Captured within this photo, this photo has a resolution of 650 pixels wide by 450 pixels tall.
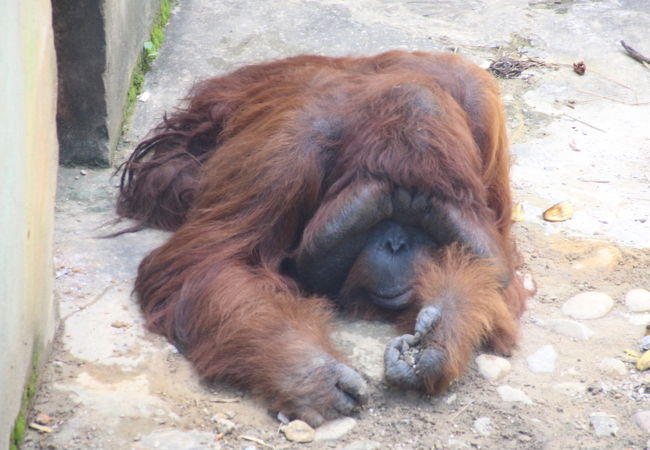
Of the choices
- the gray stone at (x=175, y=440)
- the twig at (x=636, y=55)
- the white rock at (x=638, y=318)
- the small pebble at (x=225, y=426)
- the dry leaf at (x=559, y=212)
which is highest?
the gray stone at (x=175, y=440)

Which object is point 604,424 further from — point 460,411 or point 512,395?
point 460,411

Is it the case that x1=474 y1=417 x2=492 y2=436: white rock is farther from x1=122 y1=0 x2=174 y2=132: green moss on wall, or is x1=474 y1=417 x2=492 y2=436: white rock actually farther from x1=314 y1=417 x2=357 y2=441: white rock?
x1=122 y1=0 x2=174 y2=132: green moss on wall

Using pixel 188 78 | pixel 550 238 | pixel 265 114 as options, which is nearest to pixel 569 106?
pixel 550 238

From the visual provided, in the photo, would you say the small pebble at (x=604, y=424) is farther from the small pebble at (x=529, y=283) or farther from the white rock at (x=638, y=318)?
the small pebble at (x=529, y=283)

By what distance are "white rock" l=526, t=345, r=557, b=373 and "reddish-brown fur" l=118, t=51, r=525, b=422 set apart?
0.09 m

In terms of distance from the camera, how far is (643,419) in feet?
9.75

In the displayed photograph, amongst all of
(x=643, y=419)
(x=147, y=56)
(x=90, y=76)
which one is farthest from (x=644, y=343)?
(x=147, y=56)

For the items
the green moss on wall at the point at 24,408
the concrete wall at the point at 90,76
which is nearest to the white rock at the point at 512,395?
the green moss on wall at the point at 24,408

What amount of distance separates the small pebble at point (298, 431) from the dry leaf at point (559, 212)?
5.90ft

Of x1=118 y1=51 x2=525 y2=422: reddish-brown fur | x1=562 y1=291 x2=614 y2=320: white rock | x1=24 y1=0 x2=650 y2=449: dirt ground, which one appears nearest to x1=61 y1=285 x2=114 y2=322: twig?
x1=24 y1=0 x2=650 y2=449: dirt ground

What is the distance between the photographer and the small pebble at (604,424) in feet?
9.59

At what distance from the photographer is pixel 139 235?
4023 mm

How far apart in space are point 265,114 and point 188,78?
1.76 metres

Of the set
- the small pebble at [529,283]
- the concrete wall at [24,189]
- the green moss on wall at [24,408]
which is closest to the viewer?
the concrete wall at [24,189]
